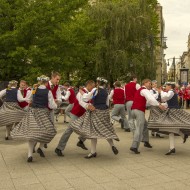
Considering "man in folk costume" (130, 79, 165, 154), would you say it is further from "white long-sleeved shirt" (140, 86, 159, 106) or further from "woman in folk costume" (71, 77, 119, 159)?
"woman in folk costume" (71, 77, 119, 159)

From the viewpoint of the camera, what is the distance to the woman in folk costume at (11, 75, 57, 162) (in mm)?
7699

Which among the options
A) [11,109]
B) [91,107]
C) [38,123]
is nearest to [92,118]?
[91,107]

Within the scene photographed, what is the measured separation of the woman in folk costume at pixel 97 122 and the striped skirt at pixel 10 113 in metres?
2.73

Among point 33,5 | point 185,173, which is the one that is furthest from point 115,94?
point 33,5

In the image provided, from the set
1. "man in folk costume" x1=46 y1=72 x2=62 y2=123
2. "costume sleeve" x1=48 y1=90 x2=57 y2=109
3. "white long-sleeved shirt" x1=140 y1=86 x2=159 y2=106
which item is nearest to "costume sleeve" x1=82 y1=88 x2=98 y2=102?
"costume sleeve" x1=48 y1=90 x2=57 y2=109

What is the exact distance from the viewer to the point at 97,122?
812 centimetres

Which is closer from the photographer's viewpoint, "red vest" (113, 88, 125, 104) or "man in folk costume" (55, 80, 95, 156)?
"man in folk costume" (55, 80, 95, 156)

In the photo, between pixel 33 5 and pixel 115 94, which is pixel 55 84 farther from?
pixel 33 5

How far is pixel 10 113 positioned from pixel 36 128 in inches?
117

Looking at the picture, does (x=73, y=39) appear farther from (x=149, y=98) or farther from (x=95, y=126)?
(x=95, y=126)

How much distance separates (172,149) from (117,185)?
9.59 feet

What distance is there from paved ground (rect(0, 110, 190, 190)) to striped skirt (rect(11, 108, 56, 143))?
1.73 feet

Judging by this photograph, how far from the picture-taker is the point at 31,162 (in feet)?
25.5

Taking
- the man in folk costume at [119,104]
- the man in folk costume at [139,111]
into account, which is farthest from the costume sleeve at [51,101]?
the man in folk costume at [119,104]
